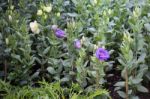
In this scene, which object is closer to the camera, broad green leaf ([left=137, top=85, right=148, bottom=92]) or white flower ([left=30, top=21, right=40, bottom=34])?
broad green leaf ([left=137, top=85, right=148, bottom=92])

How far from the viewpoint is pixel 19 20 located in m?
2.89

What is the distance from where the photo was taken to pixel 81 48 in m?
2.27

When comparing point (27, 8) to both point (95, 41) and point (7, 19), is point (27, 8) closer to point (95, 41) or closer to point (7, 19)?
point (7, 19)

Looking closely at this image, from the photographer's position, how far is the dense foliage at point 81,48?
221 cm

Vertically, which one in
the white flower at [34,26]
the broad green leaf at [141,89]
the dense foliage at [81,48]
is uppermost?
the white flower at [34,26]

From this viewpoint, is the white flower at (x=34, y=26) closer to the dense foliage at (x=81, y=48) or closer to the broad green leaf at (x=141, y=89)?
the dense foliage at (x=81, y=48)

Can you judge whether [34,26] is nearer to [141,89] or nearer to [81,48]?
[81,48]

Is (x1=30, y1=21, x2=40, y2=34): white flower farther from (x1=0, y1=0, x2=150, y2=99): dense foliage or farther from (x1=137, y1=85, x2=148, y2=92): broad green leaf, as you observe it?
(x1=137, y1=85, x2=148, y2=92): broad green leaf

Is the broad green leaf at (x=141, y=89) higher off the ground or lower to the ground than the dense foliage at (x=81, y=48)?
lower

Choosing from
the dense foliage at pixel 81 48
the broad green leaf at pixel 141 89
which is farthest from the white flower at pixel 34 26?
the broad green leaf at pixel 141 89

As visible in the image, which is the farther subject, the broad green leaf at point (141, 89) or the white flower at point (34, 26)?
the white flower at point (34, 26)

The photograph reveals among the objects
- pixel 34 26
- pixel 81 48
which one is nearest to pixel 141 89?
pixel 81 48

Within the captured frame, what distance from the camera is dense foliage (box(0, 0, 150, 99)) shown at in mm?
2211

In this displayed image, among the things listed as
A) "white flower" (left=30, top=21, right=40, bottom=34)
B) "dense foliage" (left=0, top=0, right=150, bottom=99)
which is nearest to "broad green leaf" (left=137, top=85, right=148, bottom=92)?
"dense foliage" (left=0, top=0, right=150, bottom=99)
